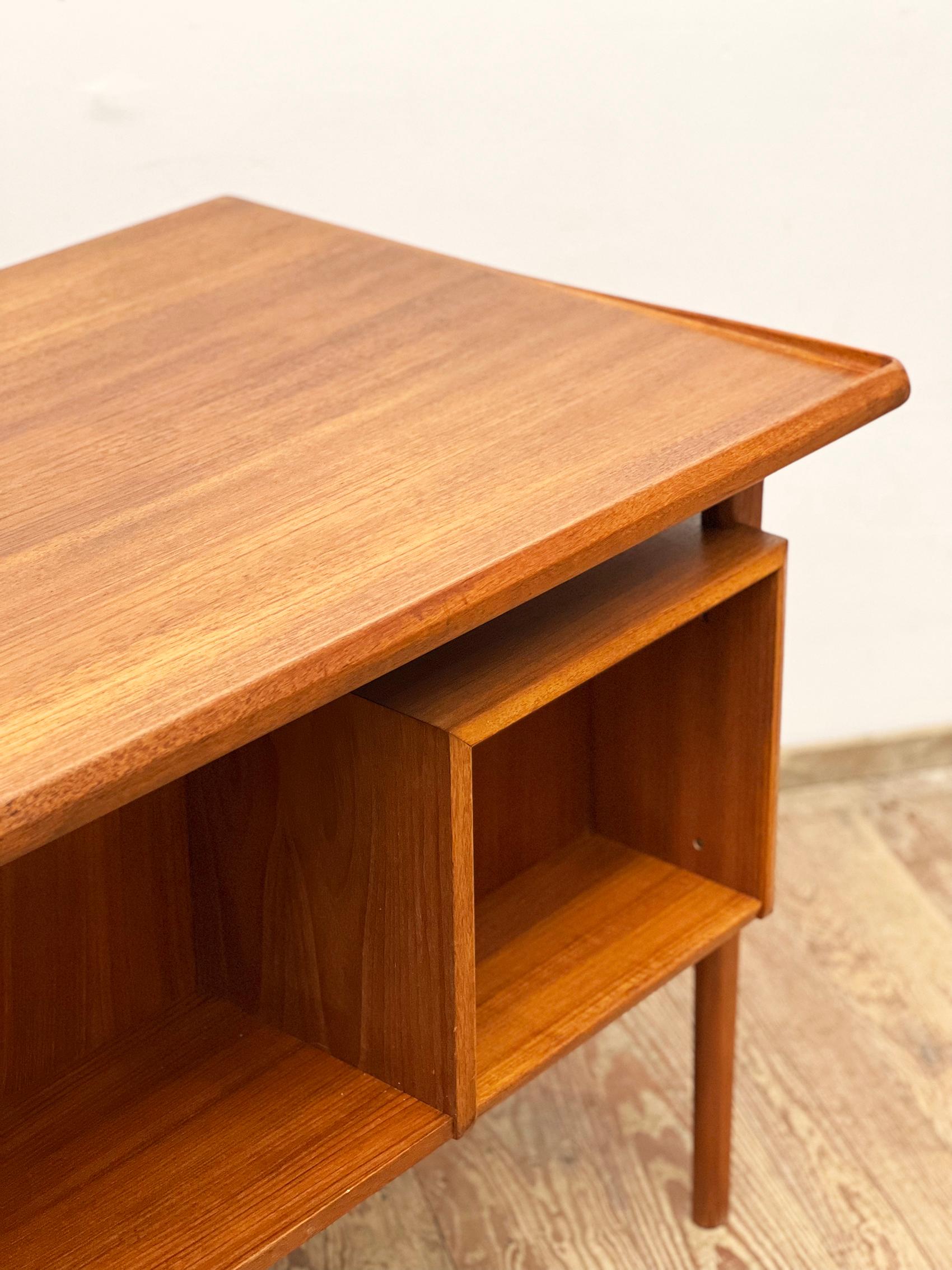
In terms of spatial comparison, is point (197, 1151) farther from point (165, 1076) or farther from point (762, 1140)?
point (762, 1140)

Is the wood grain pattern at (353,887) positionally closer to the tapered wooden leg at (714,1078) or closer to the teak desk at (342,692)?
the teak desk at (342,692)

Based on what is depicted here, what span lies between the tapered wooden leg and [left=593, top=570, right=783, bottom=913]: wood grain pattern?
0.09 meters

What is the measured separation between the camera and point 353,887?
954 mm

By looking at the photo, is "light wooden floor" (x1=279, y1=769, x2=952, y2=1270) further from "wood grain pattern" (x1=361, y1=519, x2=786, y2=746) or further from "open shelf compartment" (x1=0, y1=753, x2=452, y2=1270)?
"wood grain pattern" (x1=361, y1=519, x2=786, y2=746)

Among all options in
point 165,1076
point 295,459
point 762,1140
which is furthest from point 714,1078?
point 295,459

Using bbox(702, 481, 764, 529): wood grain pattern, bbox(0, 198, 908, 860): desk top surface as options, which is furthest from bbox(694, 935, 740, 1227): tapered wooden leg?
bbox(0, 198, 908, 860): desk top surface

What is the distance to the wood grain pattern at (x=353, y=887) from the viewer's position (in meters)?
0.89

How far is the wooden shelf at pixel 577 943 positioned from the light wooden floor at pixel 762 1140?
1.10 feet

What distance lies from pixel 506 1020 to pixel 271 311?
1.54 feet

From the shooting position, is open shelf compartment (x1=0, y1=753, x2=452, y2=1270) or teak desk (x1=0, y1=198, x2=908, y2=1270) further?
open shelf compartment (x1=0, y1=753, x2=452, y2=1270)

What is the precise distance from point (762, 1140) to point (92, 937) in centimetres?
66

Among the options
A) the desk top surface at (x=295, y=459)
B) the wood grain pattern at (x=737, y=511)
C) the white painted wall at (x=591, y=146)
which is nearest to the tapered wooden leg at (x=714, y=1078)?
the wood grain pattern at (x=737, y=511)

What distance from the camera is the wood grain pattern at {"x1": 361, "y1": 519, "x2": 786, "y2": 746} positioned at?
0.89 metres

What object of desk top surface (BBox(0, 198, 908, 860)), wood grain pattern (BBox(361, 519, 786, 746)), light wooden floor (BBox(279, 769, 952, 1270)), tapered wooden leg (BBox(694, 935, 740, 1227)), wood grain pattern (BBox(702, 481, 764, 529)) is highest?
desk top surface (BBox(0, 198, 908, 860))
